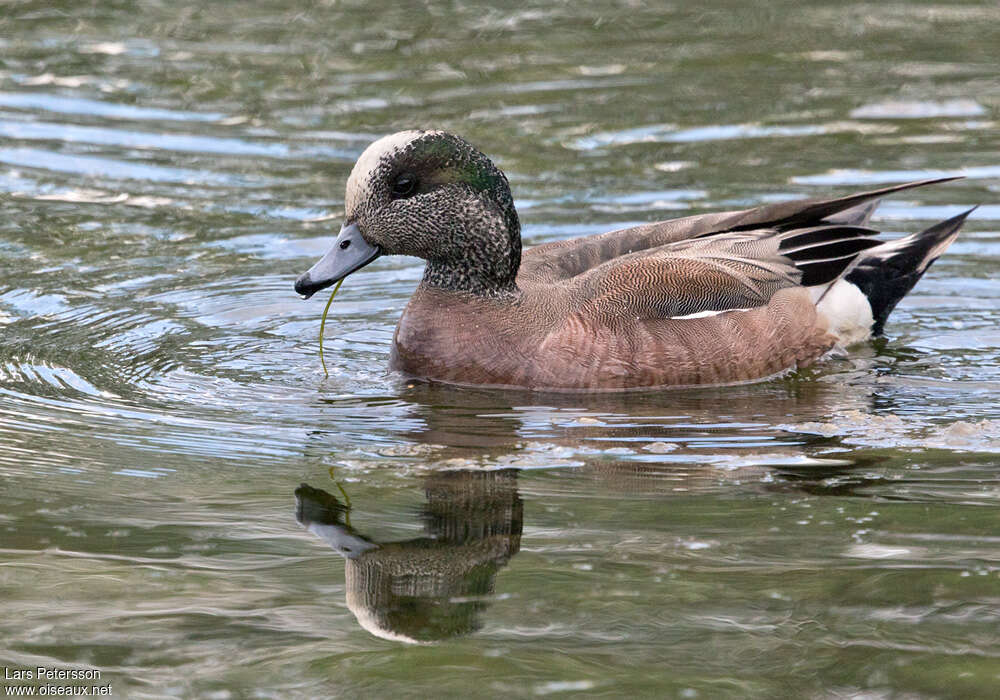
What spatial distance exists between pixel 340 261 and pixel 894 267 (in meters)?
2.99

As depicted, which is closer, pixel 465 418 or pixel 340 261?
pixel 465 418

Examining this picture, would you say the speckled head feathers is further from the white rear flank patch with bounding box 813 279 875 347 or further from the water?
the white rear flank patch with bounding box 813 279 875 347

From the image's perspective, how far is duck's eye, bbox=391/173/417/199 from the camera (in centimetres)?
701

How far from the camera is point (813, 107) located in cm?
1163

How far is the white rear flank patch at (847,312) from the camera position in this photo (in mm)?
7805

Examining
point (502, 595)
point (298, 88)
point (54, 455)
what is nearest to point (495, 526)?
point (502, 595)

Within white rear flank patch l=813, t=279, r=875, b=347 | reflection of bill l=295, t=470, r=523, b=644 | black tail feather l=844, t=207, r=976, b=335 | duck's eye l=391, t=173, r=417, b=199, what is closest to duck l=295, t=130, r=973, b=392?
duck's eye l=391, t=173, r=417, b=199

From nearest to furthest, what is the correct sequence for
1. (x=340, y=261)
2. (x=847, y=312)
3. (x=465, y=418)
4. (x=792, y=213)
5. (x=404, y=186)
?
(x=465, y=418)
(x=340, y=261)
(x=404, y=186)
(x=792, y=213)
(x=847, y=312)

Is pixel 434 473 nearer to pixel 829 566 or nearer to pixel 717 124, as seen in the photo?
pixel 829 566

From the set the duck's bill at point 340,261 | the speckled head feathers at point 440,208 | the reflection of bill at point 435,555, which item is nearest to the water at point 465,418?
the reflection of bill at point 435,555

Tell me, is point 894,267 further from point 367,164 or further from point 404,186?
point 367,164

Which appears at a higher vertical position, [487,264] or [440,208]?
Answer: [440,208]

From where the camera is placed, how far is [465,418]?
651cm

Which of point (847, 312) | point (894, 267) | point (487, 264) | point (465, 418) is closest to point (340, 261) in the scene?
point (487, 264)
